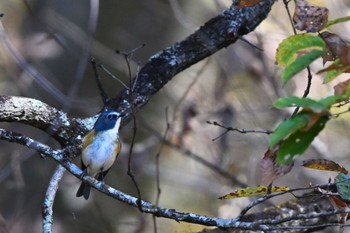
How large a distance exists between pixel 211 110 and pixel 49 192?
3.09 meters

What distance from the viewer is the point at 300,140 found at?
1.61 meters

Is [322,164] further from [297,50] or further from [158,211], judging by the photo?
[297,50]

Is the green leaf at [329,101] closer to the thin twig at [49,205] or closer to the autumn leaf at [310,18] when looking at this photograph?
the autumn leaf at [310,18]

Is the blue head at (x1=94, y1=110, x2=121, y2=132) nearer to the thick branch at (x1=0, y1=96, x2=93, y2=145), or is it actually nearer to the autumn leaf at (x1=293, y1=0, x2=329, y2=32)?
the thick branch at (x1=0, y1=96, x2=93, y2=145)

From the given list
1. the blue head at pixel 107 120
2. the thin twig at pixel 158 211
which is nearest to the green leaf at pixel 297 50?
the thin twig at pixel 158 211

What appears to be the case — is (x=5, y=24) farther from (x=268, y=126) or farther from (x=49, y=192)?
(x=49, y=192)

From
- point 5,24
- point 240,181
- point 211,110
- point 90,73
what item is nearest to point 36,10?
point 5,24

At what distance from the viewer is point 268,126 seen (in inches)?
243

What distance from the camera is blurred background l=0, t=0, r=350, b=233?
5.64 meters

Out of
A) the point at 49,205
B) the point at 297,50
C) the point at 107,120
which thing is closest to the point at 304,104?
the point at 297,50

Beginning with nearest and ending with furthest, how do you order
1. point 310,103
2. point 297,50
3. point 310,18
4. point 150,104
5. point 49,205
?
point 310,103 < point 297,50 < point 310,18 < point 49,205 < point 150,104

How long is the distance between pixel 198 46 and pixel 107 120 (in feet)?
2.46

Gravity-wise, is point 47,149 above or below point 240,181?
below

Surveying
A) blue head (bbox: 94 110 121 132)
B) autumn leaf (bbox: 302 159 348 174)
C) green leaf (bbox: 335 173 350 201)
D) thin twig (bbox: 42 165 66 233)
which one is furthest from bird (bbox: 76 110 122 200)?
green leaf (bbox: 335 173 350 201)
